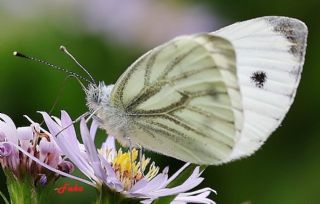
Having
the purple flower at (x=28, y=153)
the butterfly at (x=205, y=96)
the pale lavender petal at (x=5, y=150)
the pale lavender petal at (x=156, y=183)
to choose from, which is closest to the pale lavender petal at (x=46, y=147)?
the purple flower at (x=28, y=153)

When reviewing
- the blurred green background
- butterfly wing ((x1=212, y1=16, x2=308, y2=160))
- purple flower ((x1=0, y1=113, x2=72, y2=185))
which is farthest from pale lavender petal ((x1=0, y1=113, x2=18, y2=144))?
the blurred green background

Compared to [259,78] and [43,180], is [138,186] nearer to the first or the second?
[43,180]

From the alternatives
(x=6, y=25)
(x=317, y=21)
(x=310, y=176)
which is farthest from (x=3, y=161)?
(x=317, y=21)

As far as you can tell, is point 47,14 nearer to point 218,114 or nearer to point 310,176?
point 310,176

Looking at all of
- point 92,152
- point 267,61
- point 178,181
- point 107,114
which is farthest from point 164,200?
point 267,61

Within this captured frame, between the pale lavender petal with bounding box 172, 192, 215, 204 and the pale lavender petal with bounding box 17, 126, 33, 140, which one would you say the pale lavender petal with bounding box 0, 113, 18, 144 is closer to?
the pale lavender petal with bounding box 17, 126, 33, 140
